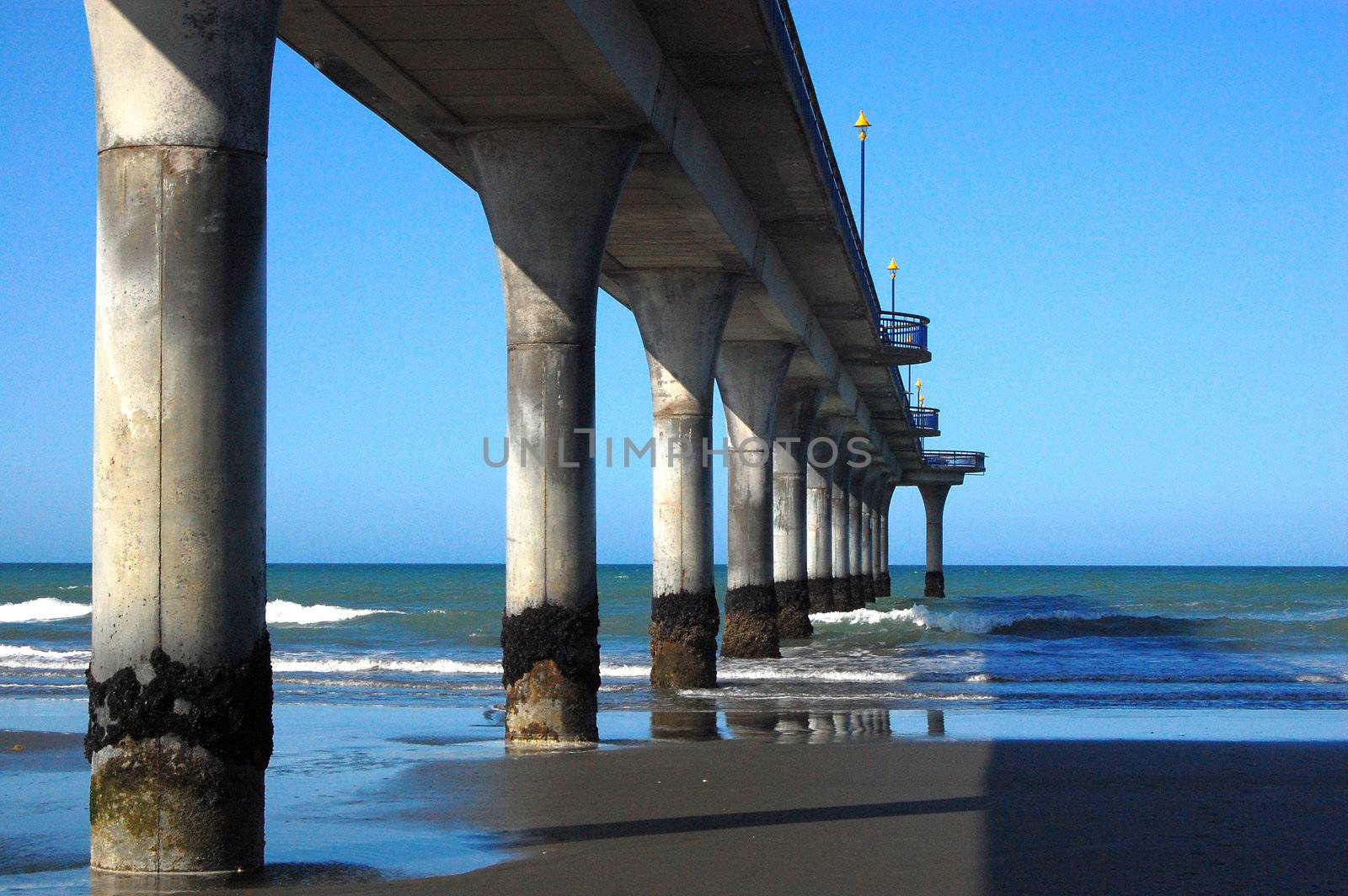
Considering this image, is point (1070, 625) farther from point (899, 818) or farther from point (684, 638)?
point (899, 818)

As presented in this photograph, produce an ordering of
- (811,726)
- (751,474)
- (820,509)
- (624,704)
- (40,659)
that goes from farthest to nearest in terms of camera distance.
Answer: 1. (820,509)
2. (40,659)
3. (751,474)
4. (624,704)
5. (811,726)

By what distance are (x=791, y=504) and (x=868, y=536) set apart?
35.7 metres

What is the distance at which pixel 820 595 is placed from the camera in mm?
41656

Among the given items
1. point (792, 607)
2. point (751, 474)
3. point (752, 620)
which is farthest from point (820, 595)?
point (751, 474)

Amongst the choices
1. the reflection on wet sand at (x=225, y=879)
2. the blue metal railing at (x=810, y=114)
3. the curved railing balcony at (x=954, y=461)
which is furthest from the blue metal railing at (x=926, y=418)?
the reflection on wet sand at (x=225, y=879)

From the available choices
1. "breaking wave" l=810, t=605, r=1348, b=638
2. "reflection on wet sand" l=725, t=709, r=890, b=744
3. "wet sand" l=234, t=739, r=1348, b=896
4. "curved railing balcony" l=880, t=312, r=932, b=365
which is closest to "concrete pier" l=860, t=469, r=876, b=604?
"breaking wave" l=810, t=605, r=1348, b=638

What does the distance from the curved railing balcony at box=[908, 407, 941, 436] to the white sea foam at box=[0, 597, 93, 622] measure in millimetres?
32960

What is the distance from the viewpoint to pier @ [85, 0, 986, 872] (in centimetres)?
635

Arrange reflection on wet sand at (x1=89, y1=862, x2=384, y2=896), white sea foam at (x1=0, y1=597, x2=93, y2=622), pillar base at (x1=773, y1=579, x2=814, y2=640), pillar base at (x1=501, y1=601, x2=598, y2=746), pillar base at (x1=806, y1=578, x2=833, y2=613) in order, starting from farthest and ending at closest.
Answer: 1. white sea foam at (x1=0, y1=597, x2=93, y2=622)
2. pillar base at (x1=806, y1=578, x2=833, y2=613)
3. pillar base at (x1=773, y1=579, x2=814, y2=640)
4. pillar base at (x1=501, y1=601, x2=598, y2=746)
5. reflection on wet sand at (x1=89, y1=862, x2=384, y2=896)

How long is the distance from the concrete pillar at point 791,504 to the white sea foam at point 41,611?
36.9m

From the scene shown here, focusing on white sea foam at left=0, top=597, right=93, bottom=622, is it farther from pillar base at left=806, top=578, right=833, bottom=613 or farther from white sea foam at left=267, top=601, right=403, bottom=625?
pillar base at left=806, top=578, right=833, bottom=613

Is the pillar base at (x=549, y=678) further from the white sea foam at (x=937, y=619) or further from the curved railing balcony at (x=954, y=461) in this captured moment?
the curved railing balcony at (x=954, y=461)

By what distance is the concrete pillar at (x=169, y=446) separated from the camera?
633 cm

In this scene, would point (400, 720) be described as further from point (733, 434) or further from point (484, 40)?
point (733, 434)
